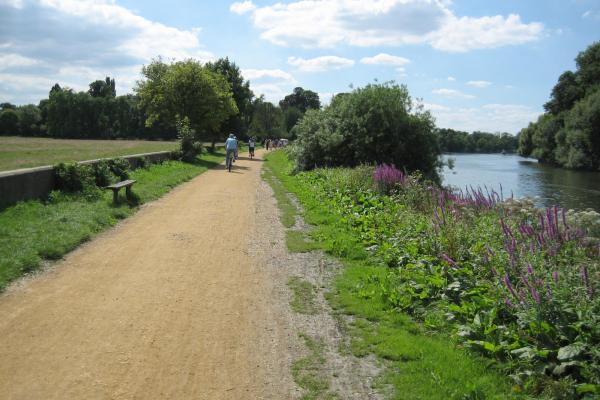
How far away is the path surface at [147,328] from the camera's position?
4160 millimetres

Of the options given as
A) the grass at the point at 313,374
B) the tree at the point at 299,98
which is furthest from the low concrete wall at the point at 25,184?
the tree at the point at 299,98

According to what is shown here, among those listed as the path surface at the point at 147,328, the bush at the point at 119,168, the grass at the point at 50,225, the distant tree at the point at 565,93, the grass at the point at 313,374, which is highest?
the distant tree at the point at 565,93

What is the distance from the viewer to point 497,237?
7047 mm

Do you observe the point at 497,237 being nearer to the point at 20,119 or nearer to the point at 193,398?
the point at 193,398

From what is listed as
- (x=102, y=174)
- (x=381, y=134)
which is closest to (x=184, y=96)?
(x=381, y=134)

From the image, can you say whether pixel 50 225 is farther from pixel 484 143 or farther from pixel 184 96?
pixel 484 143

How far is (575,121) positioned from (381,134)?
134 ft

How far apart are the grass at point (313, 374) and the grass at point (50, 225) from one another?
392 cm

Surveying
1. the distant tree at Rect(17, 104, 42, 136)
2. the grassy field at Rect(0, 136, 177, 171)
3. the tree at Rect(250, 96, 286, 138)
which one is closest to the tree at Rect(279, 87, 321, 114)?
the tree at Rect(250, 96, 286, 138)

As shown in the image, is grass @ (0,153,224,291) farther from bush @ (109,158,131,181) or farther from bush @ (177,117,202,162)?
bush @ (177,117,202,162)

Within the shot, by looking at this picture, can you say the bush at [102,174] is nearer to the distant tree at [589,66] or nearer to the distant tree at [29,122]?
the distant tree at [589,66]

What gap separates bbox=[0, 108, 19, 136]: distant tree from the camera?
91.6 m

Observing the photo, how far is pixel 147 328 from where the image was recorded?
207 inches

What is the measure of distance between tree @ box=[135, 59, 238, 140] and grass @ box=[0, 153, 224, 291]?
2057cm
